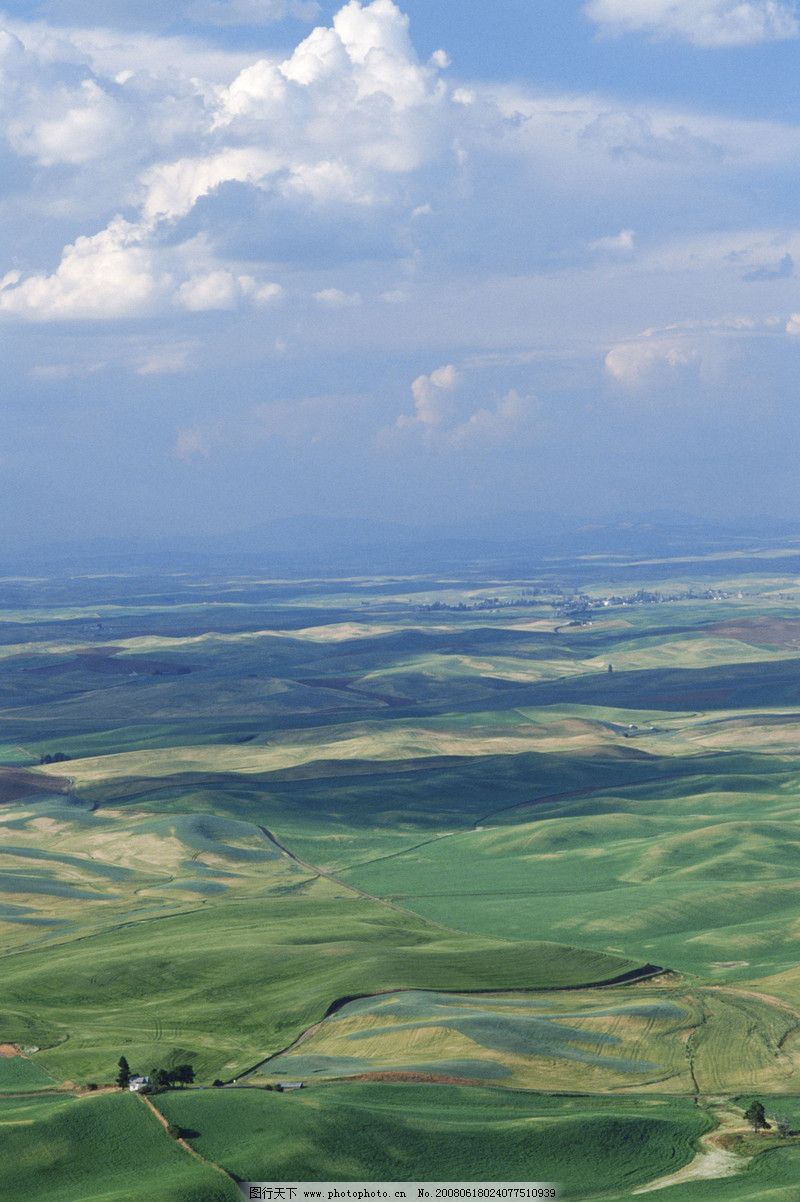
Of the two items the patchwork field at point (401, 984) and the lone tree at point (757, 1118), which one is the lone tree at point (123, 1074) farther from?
the lone tree at point (757, 1118)

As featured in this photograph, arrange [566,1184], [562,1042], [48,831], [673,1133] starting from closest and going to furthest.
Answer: [566,1184], [673,1133], [562,1042], [48,831]

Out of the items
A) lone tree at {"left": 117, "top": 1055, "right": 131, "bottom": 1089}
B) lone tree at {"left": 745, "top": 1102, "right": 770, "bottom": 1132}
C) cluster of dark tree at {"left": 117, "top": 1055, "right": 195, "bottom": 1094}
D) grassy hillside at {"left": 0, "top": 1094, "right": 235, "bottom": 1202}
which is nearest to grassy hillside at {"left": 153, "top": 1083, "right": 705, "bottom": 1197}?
grassy hillside at {"left": 0, "top": 1094, "right": 235, "bottom": 1202}

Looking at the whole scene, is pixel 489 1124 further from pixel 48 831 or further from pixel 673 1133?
pixel 48 831

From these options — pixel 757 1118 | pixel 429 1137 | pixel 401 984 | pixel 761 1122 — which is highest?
pixel 429 1137

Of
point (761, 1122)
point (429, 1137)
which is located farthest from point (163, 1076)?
point (761, 1122)

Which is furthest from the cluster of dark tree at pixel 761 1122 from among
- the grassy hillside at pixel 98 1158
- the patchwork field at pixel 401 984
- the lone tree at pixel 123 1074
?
the lone tree at pixel 123 1074

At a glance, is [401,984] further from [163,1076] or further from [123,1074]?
[123,1074]

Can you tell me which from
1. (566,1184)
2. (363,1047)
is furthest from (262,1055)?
(566,1184)
